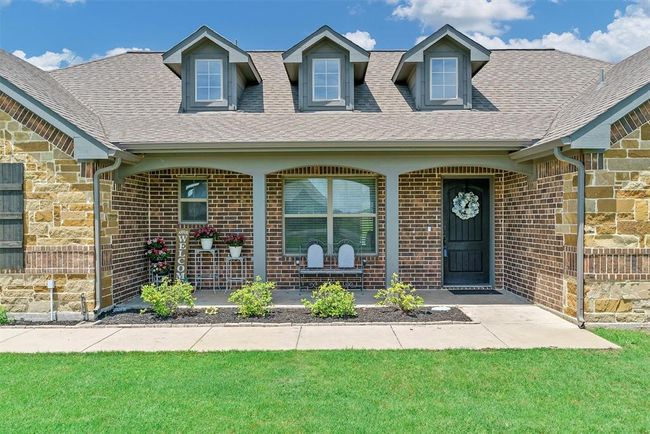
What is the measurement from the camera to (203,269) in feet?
34.7

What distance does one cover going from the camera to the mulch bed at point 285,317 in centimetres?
761

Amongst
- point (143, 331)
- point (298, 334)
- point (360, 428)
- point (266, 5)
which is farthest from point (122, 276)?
point (266, 5)

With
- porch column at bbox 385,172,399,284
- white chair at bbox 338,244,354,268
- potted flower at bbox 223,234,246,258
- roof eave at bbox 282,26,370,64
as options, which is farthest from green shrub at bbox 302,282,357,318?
roof eave at bbox 282,26,370,64

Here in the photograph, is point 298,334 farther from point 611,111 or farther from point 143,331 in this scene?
point 611,111

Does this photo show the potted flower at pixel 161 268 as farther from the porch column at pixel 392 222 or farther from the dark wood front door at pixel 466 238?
the dark wood front door at pixel 466 238

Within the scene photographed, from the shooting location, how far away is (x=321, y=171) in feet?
34.3

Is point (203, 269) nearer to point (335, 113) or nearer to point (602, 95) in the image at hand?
point (335, 113)

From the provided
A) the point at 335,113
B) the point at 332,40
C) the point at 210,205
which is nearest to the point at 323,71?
the point at 332,40

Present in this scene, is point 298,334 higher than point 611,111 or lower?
lower

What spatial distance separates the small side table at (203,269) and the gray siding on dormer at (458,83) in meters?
5.50

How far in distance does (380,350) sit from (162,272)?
5764 mm

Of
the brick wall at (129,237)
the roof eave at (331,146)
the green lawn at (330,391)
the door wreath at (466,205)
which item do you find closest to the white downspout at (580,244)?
the green lawn at (330,391)

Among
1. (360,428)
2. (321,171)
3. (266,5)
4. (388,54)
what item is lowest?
(360,428)

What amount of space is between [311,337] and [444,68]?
6778mm
